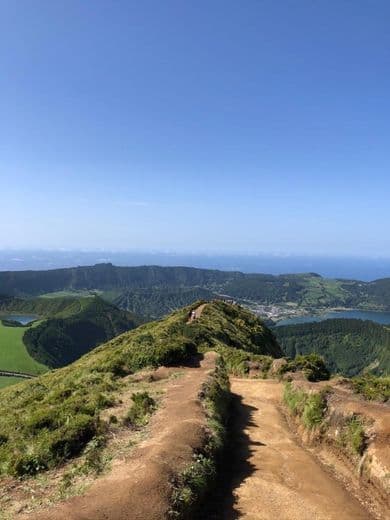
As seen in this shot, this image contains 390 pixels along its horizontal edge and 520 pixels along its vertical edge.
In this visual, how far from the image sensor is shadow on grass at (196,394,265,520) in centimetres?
1275

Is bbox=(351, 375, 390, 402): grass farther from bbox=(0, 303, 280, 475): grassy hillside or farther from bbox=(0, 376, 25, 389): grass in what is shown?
bbox=(0, 376, 25, 389): grass

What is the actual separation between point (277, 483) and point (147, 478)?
193 inches

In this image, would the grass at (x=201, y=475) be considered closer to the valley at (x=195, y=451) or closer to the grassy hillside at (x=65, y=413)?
the valley at (x=195, y=451)

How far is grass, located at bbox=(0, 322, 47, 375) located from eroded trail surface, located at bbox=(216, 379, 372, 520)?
14849cm

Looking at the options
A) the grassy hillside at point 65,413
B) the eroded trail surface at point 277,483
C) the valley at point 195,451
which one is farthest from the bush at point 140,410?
the eroded trail surface at point 277,483

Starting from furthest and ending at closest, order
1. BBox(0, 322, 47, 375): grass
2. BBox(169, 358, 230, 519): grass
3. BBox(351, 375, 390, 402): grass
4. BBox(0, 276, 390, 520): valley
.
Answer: BBox(0, 322, 47, 375): grass → BBox(351, 375, 390, 402): grass → BBox(0, 276, 390, 520): valley → BBox(169, 358, 230, 519): grass

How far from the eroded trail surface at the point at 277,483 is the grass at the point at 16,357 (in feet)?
Result: 487

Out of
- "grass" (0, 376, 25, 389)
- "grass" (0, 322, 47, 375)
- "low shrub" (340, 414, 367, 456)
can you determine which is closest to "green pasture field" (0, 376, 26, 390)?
"grass" (0, 376, 25, 389)

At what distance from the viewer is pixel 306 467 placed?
16.1 metres

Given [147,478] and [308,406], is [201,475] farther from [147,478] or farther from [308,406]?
[308,406]

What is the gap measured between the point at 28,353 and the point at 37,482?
571 feet

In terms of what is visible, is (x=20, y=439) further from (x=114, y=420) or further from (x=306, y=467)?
(x=306, y=467)

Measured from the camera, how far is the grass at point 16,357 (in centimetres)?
15350

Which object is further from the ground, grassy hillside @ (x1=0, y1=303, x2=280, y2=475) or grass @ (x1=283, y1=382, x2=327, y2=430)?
grass @ (x1=283, y1=382, x2=327, y2=430)
